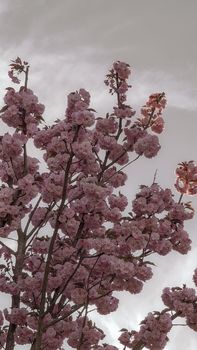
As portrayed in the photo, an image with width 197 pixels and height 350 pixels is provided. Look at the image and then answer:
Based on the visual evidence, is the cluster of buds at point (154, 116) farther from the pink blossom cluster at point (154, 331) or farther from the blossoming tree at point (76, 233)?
the pink blossom cluster at point (154, 331)

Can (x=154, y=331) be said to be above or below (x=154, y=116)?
below

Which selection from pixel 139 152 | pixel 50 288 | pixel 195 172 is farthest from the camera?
pixel 139 152

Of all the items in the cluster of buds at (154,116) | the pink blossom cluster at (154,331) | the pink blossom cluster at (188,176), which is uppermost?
the cluster of buds at (154,116)

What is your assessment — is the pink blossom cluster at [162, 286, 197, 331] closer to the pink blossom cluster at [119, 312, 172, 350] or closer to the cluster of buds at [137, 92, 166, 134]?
the pink blossom cluster at [119, 312, 172, 350]

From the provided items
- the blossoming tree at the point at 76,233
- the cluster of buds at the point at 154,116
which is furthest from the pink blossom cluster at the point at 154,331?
the cluster of buds at the point at 154,116

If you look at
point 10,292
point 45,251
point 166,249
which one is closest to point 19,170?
point 45,251

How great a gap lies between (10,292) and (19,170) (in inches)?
82.8

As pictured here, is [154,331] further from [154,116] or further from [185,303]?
[154,116]

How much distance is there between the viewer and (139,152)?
10297 mm

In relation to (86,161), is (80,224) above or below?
below

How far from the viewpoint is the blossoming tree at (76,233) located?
8469 mm

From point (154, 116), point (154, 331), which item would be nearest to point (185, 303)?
point (154, 331)

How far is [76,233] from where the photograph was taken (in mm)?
9102

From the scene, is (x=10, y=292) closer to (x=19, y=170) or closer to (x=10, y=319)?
(x=10, y=319)
